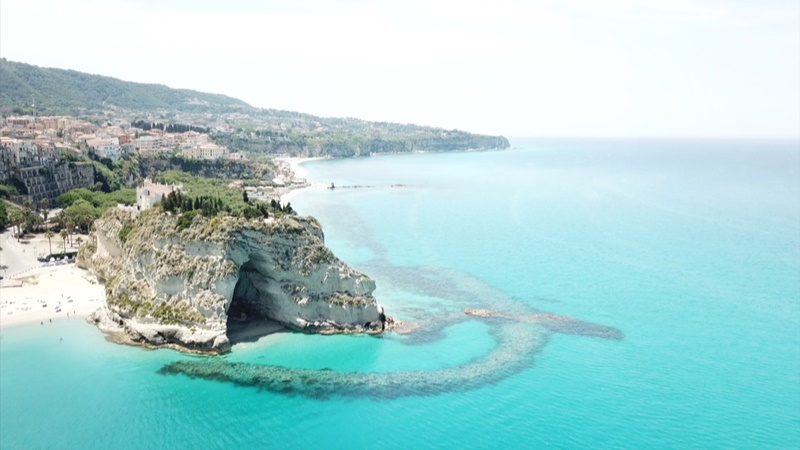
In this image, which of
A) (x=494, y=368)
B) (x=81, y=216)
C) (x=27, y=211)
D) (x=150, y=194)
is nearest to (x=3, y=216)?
(x=27, y=211)

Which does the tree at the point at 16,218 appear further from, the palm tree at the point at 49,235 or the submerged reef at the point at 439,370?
the submerged reef at the point at 439,370

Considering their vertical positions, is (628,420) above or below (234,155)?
below

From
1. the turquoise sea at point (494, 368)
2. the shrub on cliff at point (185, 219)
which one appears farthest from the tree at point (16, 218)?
the shrub on cliff at point (185, 219)

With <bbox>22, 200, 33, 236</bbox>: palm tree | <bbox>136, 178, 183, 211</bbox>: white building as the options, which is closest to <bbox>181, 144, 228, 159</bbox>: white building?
<bbox>22, 200, 33, 236</bbox>: palm tree

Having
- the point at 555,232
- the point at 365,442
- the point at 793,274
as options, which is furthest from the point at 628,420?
the point at 555,232

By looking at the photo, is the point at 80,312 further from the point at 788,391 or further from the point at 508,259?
the point at 788,391

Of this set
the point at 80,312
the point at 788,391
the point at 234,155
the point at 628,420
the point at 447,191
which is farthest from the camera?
the point at 234,155
